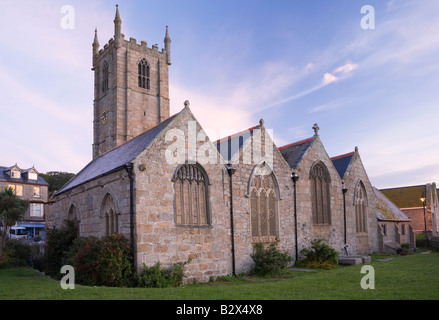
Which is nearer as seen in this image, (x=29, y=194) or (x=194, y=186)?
(x=194, y=186)

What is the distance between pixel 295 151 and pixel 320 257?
6.88 meters

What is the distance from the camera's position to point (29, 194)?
57375mm

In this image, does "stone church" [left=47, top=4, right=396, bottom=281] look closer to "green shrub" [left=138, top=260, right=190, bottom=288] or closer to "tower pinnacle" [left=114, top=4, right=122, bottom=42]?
"green shrub" [left=138, top=260, right=190, bottom=288]

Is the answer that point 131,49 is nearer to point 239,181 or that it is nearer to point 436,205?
point 239,181

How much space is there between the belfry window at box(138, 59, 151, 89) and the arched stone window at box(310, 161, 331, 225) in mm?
39604

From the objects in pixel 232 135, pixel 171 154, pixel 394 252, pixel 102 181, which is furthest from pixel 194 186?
pixel 394 252

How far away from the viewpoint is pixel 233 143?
20.1m

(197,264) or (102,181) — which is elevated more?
(102,181)

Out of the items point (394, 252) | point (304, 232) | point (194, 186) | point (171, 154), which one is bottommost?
point (394, 252)

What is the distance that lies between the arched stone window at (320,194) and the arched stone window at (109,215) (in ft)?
39.5

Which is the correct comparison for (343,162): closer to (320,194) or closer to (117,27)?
(320,194)

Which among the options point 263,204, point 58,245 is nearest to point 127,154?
point 58,245
